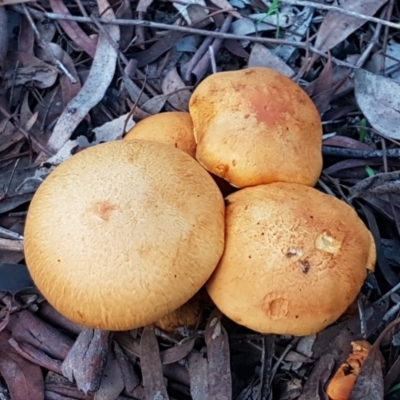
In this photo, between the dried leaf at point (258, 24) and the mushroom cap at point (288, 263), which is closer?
the mushroom cap at point (288, 263)

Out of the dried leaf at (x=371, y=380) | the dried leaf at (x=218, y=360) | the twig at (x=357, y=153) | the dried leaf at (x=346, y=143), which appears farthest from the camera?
the dried leaf at (x=346, y=143)

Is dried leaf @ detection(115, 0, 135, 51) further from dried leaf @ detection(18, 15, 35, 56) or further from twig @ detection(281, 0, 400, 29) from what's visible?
twig @ detection(281, 0, 400, 29)

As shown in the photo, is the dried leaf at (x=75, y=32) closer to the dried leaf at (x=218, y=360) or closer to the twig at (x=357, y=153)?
the twig at (x=357, y=153)

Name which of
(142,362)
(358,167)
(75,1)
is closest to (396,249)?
(358,167)

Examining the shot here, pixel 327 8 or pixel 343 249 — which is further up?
pixel 327 8

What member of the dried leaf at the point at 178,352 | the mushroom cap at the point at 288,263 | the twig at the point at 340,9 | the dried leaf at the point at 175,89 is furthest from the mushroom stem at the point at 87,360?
the twig at the point at 340,9

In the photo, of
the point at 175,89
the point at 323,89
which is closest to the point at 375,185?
the point at 323,89

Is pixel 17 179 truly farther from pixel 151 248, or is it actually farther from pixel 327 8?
pixel 327 8

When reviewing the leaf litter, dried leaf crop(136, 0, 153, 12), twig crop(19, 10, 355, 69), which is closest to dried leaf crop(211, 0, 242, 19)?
the leaf litter
